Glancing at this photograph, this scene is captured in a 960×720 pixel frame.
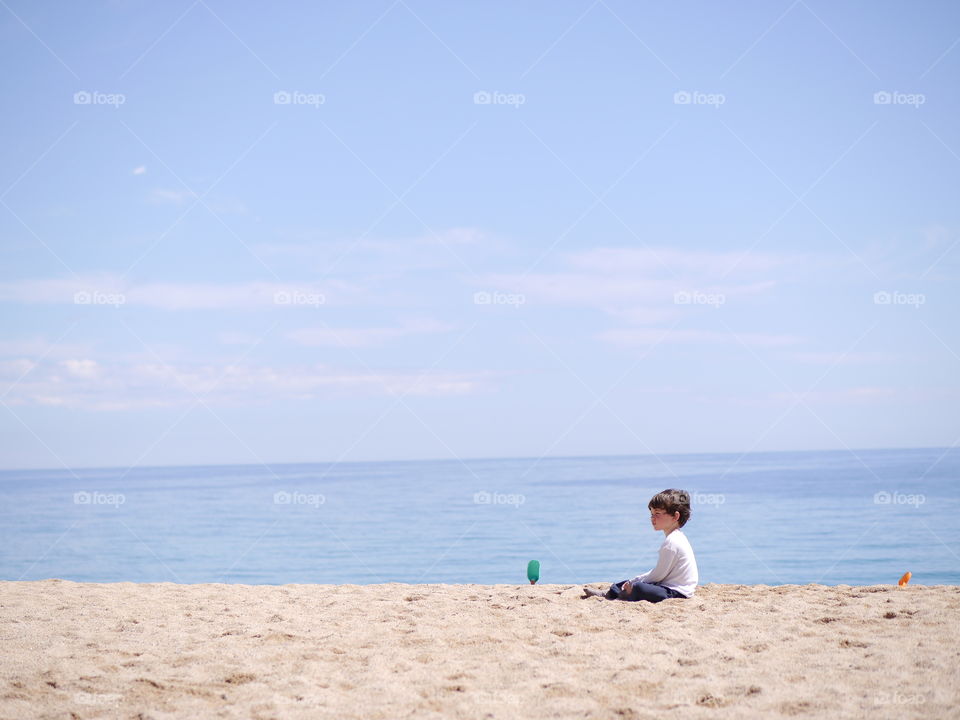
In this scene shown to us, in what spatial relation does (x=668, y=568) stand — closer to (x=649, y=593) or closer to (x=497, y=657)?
(x=649, y=593)

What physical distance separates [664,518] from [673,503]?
18cm

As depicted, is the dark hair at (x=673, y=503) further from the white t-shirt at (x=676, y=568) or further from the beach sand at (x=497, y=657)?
the beach sand at (x=497, y=657)

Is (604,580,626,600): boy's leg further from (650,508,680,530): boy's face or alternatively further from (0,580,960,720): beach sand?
(650,508,680,530): boy's face

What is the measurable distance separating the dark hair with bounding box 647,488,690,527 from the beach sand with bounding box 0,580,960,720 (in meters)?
0.79

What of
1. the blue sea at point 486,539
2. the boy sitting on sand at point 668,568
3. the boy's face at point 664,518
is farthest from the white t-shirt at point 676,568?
the blue sea at point 486,539

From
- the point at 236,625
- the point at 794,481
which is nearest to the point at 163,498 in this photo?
the point at 794,481

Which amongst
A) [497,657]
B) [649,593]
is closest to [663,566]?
[649,593]

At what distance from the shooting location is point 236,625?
21.0 feet

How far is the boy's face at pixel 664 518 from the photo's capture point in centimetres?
725

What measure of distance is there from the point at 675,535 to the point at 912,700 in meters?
3.18

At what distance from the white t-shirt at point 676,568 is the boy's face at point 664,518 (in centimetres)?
11

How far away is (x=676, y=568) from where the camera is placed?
7070 millimetres

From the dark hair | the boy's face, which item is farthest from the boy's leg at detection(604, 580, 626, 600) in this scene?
the dark hair

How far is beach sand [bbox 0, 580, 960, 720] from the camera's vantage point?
4133mm
